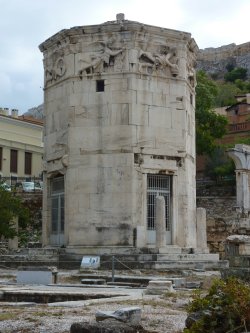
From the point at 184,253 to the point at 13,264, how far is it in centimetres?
577

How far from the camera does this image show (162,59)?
77.3 ft

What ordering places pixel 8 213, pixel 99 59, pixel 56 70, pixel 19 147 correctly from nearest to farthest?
pixel 99 59 < pixel 56 70 < pixel 8 213 < pixel 19 147

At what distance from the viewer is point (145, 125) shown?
22891 mm

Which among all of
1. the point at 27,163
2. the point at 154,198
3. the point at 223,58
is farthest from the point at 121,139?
the point at 223,58

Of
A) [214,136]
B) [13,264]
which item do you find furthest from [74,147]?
[214,136]

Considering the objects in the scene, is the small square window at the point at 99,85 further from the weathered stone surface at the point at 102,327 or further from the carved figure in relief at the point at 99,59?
the weathered stone surface at the point at 102,327

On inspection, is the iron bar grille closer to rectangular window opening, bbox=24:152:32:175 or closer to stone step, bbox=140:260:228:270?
stone step, bbox=140:260:228:270

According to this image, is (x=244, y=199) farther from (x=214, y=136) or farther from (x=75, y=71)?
(x=75, y=71)

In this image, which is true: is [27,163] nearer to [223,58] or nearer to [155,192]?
[155,192]

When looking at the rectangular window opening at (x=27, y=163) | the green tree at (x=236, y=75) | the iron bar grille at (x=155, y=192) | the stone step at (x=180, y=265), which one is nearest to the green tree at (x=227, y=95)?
the green tree at (x=236, y=75)

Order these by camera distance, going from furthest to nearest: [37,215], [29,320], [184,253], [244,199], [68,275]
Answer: [37,215], [244,199], [184,253], [68,275], [29,320]

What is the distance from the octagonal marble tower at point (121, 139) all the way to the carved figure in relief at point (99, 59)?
34 millimetres

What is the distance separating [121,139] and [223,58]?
129 m

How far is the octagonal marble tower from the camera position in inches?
885
